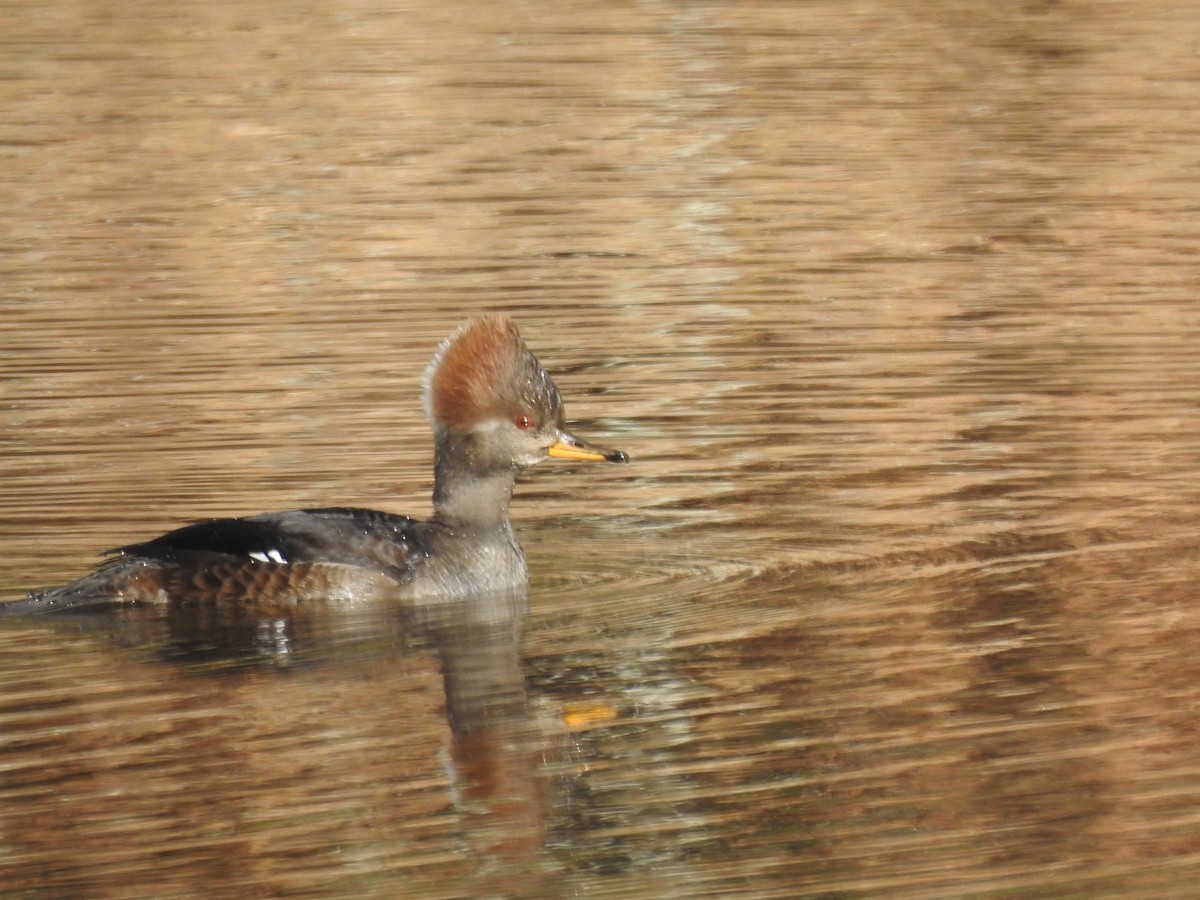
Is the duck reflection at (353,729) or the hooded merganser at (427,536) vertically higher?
the hooded merganser at (427,536)

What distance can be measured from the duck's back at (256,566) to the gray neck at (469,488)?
40cm

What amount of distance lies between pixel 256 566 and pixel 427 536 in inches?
28.6

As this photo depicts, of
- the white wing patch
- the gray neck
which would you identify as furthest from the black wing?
the gray neck

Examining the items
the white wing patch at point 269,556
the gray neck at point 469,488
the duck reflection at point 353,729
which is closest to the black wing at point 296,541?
the white wing patch at point 269,556

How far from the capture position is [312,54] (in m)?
24.9

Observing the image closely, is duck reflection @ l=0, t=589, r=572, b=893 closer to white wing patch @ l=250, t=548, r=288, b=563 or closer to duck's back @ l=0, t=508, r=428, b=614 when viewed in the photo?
duck's back @ l=0, t=508, r=428, b=614

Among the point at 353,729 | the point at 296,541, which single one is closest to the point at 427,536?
the point at 296,541

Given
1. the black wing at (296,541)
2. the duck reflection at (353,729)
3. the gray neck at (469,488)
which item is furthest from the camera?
the gray neck at (469,488)

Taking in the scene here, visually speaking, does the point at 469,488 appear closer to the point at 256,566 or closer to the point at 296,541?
the point at 296,541

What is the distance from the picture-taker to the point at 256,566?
977cm

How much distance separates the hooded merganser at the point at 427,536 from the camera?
9.69 metres

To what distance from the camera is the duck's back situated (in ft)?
31.6

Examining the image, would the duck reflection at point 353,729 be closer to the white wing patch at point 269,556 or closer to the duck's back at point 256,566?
the duck's back at point 256,566

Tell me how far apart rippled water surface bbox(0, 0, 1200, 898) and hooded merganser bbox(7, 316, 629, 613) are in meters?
0.17
